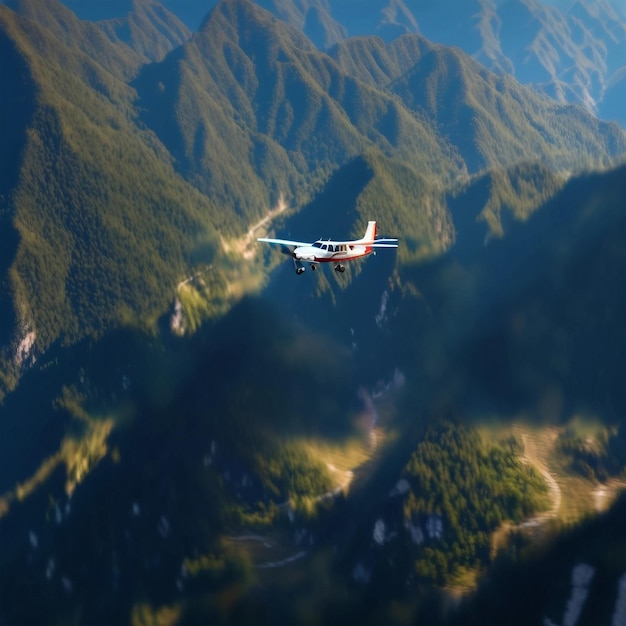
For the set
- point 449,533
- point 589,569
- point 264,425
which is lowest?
point 264,425

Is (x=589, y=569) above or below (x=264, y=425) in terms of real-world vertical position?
above

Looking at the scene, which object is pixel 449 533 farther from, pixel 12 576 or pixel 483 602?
pixel 12 576

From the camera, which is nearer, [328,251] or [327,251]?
[327,251]

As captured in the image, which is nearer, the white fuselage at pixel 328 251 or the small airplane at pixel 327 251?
the small airplane at pixel 327 251

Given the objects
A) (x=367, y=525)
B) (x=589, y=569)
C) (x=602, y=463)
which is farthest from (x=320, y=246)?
(x=602, y=463)

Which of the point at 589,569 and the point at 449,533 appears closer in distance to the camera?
the point at 589,569

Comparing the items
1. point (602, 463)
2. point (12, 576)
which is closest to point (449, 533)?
point (602, 463)

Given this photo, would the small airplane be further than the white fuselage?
No

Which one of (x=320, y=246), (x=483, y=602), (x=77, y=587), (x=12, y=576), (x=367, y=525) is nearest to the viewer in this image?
(x=320, y=246)

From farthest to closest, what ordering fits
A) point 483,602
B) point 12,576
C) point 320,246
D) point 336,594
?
point 12,576, point 336,594, point 483,602, point 320,246
